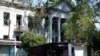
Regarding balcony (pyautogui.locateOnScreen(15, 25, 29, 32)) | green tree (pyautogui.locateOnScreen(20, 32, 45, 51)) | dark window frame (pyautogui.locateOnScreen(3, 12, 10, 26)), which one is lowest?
green tree (pyautogui.locateOnScreen(20, 32, 45, 51))

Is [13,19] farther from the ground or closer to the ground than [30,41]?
farther from the ground

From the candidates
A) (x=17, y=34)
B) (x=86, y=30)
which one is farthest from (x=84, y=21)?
(x=17, y=34)

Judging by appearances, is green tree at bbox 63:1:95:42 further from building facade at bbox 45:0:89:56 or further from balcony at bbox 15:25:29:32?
building facade at bbox 45:0:89:56

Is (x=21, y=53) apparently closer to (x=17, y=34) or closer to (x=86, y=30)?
(x=17, y=34)

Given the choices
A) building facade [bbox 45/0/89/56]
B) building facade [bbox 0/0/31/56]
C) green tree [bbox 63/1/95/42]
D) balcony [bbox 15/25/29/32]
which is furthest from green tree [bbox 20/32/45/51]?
building facade [bbox 45/0/89/56]

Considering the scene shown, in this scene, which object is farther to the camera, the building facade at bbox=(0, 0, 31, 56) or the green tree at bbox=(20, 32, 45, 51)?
the building facade at bbox=(0, 0, 31, 56)

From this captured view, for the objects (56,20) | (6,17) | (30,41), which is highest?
(6,17)

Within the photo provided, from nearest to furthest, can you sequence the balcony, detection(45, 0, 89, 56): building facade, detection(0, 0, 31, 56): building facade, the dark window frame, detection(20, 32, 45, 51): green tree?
detection(20, 32, 45, 51): green tree → detection(0, 0, 31, 56): building facade → the dark window frame → the balcony → detection(45, 0, 89, 56): building facade

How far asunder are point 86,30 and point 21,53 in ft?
26.8

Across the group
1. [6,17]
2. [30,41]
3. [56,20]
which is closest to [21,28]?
[6,17]

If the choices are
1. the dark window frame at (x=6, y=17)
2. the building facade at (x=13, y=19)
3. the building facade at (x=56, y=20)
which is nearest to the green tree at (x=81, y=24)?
the building facade at (x=56, y=20)

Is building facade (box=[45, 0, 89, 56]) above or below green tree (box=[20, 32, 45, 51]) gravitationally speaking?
above

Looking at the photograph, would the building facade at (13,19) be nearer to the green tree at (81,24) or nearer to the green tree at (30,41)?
the green tree at (30,41)

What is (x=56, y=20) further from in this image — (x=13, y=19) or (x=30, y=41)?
(x=30, y=41)
